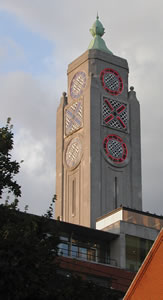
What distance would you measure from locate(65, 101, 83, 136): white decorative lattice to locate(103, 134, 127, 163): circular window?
13.2 feet

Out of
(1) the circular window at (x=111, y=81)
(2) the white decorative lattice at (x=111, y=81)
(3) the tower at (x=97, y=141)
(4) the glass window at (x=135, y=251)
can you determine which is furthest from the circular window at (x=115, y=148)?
(4) the glass window at (x=135, y=251)

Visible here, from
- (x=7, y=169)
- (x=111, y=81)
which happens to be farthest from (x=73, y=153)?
(x=7, y=169)

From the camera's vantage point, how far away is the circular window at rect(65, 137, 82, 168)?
91.3m

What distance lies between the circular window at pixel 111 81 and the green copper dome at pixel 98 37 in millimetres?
3660

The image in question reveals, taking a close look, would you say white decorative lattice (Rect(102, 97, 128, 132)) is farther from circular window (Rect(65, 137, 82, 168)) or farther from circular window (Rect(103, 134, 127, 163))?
circular window (Rect(65, 137, 82, 168))

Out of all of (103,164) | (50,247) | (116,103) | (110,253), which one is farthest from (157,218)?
(50,247)

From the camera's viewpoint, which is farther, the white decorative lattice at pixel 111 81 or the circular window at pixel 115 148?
the white decorative lattice at pixel 111 81

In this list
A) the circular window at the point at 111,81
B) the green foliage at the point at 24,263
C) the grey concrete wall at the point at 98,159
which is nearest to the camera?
the green foliage at the point at 24,263

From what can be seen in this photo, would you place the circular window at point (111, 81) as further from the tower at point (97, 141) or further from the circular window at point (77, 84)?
the circular window at point (77, 84)

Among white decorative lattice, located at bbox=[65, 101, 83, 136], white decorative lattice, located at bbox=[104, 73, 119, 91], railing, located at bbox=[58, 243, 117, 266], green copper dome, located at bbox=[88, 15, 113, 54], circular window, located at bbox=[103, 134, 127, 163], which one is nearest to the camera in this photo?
railing, located at bbox=[58, 243, 117, 266]

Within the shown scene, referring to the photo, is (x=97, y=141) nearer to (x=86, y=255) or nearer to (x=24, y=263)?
(x=86, y=255)

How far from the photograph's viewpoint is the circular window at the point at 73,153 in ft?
299

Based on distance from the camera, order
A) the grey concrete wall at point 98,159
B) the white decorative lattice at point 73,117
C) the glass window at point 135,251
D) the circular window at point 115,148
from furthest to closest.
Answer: the white decorative lattice at point 73,117 < the circular window at point 115,148 < the grey concrete wall at point 98,159 < the glass window at point 135,251

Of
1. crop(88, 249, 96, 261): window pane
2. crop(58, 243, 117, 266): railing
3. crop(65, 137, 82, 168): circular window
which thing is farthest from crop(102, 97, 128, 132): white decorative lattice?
crop(58, 243, 117, 266): railing
